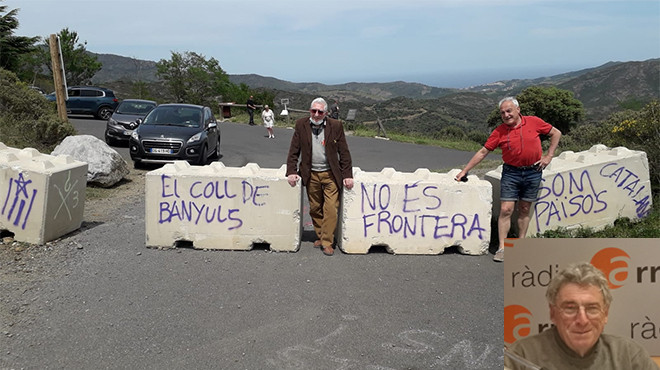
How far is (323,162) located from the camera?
670cm

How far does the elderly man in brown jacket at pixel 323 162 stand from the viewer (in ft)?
21.8

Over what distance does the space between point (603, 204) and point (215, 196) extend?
16.9 ft

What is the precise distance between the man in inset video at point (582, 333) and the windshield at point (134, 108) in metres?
18.0

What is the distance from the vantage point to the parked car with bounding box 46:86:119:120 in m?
27.8

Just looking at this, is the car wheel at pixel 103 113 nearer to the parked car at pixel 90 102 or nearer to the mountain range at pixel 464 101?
the parked car at pixel 90 102

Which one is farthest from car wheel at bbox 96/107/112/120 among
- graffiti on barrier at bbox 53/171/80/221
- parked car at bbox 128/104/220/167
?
graffiti on barrier at bbox 53/171/80/221

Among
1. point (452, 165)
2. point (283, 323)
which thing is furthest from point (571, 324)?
point (452, 165)

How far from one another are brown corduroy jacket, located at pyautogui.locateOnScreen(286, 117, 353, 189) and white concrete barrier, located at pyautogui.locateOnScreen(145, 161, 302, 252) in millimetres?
244

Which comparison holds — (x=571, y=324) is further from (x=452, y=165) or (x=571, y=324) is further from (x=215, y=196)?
(x=452, y=165)

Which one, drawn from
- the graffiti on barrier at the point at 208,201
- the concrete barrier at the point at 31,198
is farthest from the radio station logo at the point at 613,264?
the concrete barrier at the point at 31,198

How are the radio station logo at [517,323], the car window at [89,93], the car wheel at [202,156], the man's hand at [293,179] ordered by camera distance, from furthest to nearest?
the car window at [89,93] → the car wheel at [202,156] → the man's hand at [293,179] → the radio station logo at [517,323]

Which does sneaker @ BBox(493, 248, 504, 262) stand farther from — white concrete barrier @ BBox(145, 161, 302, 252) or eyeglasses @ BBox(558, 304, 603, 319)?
eyeglasses @ BBox(558, 304, 603, 319)

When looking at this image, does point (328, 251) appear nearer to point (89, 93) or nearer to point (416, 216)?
point (416, 216)

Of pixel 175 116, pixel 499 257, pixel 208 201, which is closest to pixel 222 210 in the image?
pixel 208 201
